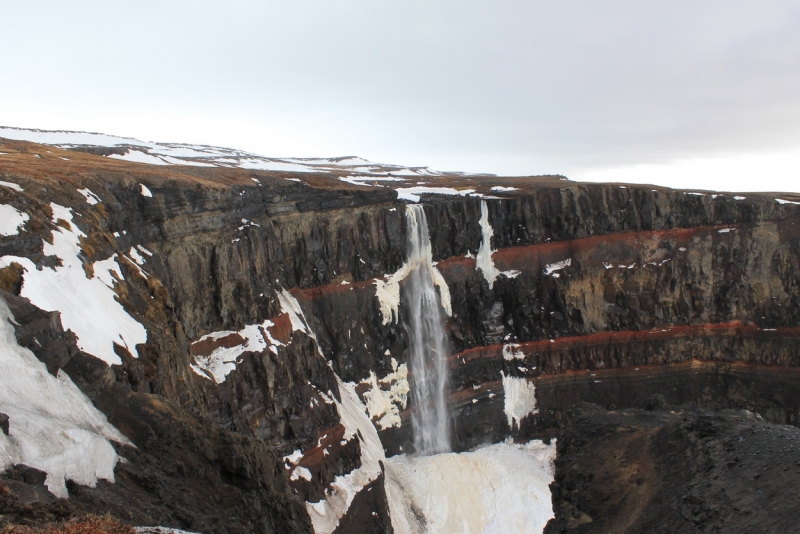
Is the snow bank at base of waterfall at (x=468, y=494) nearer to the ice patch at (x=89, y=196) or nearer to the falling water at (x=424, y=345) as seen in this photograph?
the falling water at (x=424, y=345)

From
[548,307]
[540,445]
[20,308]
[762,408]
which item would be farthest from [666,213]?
[20,308]

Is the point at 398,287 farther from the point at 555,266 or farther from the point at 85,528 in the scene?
the point at 85,528

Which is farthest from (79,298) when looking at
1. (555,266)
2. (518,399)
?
(555,266)

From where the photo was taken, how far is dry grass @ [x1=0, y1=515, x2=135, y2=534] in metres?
6.50

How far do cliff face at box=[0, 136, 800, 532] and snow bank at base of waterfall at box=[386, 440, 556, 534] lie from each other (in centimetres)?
221

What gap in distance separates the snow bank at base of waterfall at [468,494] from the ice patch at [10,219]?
23033mm

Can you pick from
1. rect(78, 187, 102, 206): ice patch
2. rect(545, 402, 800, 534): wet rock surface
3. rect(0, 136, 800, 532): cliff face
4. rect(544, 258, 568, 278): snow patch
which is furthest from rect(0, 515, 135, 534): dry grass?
rect(544, 258, 568, 278): snow patch

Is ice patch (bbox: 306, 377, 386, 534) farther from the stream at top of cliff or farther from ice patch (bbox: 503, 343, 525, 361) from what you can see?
ice patch (bbox: 503, 343, 525, 361)

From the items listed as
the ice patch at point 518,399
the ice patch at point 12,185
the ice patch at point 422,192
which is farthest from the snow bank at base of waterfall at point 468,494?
the ice patch at point 12,185

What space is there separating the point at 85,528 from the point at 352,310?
28.2m

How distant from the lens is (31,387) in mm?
9984

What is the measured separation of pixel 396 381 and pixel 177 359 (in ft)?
63.9

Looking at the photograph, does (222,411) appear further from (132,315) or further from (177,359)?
(132,315)

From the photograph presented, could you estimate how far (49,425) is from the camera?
9.44m
